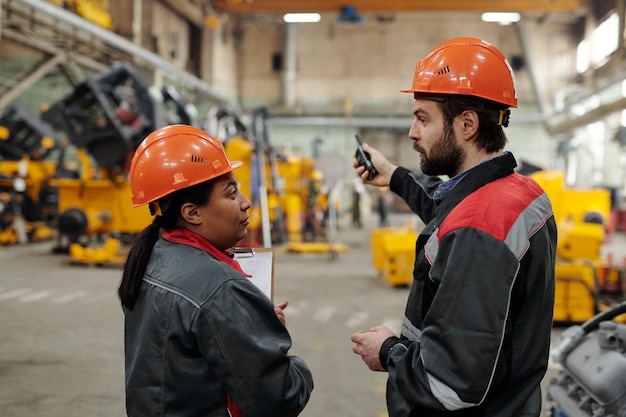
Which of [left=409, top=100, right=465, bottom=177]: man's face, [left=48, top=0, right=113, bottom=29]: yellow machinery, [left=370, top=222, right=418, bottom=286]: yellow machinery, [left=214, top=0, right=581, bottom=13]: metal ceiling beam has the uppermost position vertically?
[left=214, top=0, right=581, bottom=13]: metal ceiling beam

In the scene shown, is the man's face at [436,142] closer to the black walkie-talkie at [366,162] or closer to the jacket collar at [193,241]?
the jacket collar at [193,241]

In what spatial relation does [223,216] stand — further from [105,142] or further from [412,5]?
[412,5]

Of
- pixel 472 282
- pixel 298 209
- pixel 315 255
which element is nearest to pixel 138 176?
pixel 472 282

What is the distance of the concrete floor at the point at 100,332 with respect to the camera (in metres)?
3.61

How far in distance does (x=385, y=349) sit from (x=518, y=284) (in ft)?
1.26

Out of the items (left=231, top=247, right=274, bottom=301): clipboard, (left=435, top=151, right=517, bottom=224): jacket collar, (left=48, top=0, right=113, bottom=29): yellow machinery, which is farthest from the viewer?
(left=48, top=0, right=113, bottom=29): yellow machinery

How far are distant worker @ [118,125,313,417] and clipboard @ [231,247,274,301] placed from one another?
0.27 meters

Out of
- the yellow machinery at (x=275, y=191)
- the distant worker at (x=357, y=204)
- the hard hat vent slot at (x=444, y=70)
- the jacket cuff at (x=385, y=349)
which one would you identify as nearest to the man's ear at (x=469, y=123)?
the hard hat vent slot at (x=444, y=70)

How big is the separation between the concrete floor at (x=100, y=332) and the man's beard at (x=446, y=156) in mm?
2343

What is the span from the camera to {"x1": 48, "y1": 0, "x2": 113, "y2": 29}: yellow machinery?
A: 40.2 feet

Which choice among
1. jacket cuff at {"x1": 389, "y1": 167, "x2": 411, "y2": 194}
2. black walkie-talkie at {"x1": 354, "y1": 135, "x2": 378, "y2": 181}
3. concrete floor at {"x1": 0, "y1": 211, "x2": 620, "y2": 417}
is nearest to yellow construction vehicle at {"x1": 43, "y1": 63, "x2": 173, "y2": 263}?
concrete floor at {"x1": 0, "y1": 211, "x2": 620, "y2": 417}

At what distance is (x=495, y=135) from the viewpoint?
152 centimetres

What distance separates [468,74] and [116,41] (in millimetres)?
12967

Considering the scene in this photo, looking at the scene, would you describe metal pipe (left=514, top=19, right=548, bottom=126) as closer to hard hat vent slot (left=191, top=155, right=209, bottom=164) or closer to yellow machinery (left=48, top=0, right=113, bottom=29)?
yellow machinery (left=48, top=0, right=113, bottom=29)
